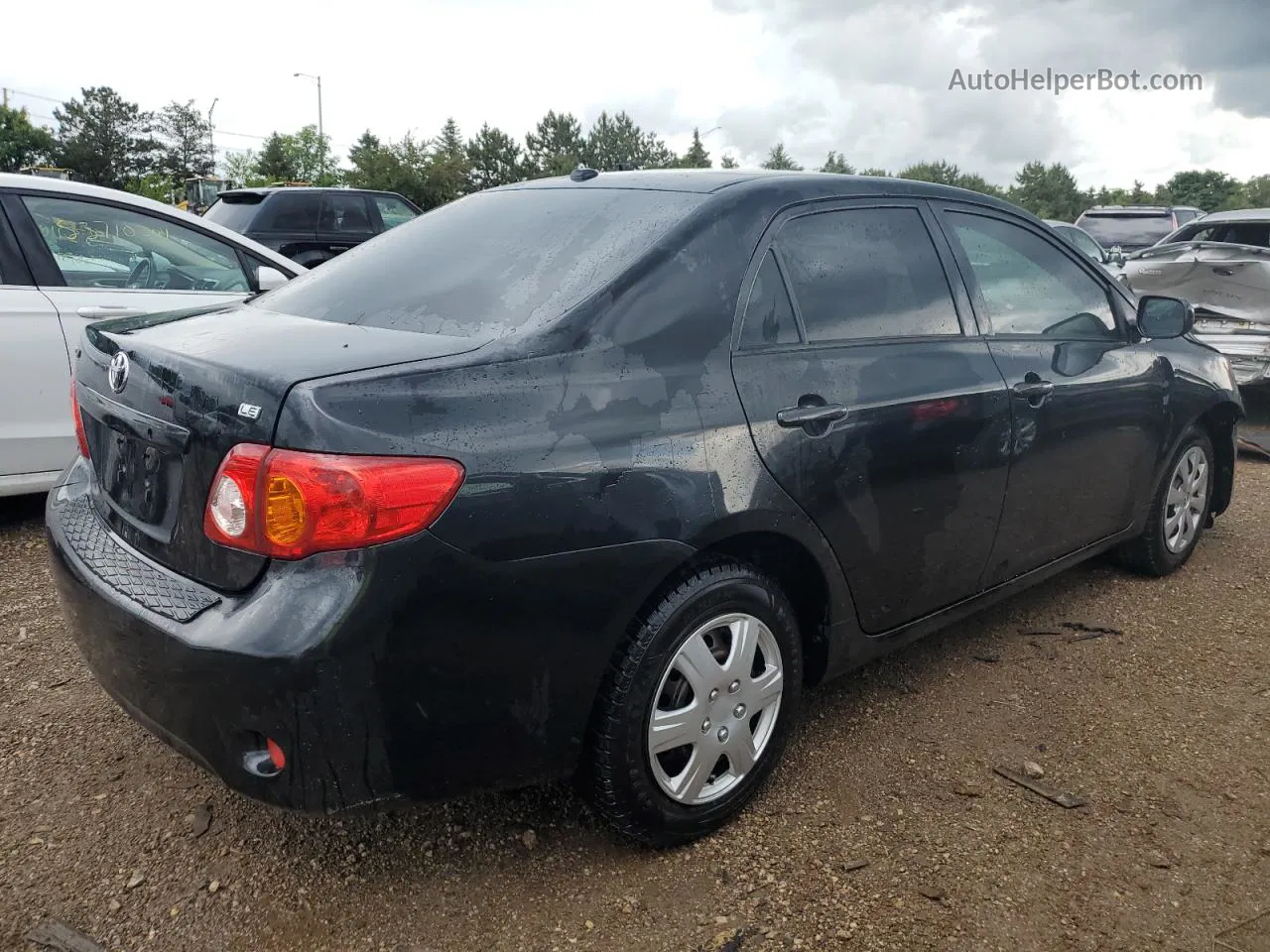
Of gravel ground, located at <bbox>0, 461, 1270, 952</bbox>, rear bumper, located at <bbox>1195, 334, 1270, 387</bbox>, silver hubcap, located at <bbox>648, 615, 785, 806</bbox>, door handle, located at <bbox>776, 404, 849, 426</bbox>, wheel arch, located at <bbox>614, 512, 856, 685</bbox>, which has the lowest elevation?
gravel ground, located at <bbox>0, 461, 1270, 952</bbox>

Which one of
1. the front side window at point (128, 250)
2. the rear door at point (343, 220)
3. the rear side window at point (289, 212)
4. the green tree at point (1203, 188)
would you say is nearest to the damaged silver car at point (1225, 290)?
the front side window at point (128, 250)

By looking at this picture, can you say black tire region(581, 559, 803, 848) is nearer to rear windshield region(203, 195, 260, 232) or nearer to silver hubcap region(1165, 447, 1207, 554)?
silver hubcap region(1165, 447, 1207, 554)

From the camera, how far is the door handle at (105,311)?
15.3 feet

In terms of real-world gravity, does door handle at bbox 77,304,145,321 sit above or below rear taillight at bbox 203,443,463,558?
above

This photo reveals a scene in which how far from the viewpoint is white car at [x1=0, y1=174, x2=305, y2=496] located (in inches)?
179

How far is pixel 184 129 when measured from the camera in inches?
2650

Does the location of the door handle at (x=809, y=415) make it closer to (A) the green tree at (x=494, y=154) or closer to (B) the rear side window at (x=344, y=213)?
(B) the rear side window at (x=344, y=213)

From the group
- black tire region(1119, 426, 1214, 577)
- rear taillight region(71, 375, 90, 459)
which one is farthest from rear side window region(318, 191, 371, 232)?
black tire region(1119, 426, 1214, 577)

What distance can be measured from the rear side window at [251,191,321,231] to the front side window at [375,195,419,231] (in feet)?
3.30

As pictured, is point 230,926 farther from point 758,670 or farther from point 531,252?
point 531,252

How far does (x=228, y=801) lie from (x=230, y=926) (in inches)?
19.8

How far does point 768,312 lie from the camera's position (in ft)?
8.60

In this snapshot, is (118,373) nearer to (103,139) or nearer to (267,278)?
(267,278)

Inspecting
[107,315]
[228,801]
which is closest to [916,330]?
[228,801]
